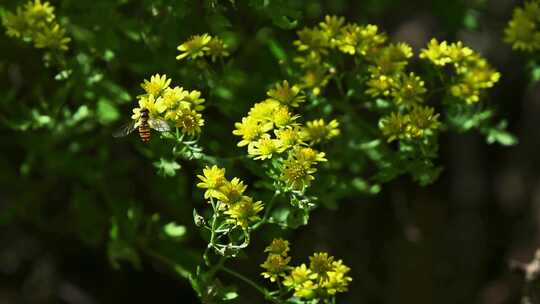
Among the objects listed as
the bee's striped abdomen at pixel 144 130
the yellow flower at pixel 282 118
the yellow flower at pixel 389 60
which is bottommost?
the bee's striped abdomen at pixel 144 130

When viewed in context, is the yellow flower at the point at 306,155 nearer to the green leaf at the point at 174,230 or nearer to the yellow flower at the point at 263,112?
the yellow flower at the point at 263,112

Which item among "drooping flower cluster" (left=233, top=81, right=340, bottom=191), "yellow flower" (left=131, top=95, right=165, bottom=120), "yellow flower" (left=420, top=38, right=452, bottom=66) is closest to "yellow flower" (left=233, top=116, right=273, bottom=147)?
"drooping flower cluster" (left=233, top=81, right=340, bottom=191)

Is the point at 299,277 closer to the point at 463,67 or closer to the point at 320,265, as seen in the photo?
the point at 320,265

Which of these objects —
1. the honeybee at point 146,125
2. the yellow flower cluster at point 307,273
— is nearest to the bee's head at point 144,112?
the honeybee at point 146,125

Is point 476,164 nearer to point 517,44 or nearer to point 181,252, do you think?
point 517,44

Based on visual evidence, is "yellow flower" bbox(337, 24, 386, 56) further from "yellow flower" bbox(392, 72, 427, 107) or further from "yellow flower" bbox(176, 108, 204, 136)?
"yellow flower" bbox(176, 108, 204, 136)
